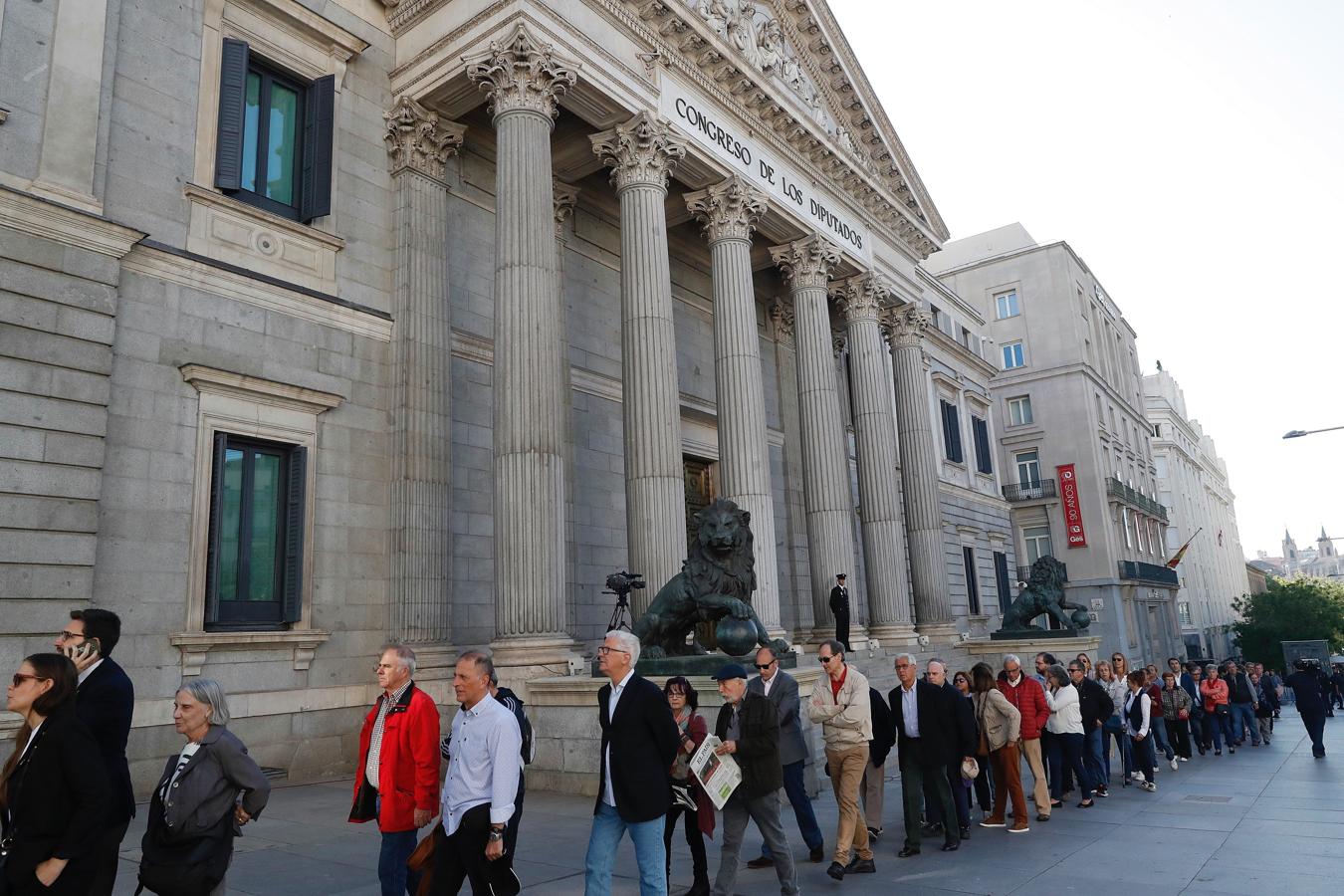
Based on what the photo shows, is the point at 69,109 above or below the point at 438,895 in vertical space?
above

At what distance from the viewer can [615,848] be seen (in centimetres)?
533

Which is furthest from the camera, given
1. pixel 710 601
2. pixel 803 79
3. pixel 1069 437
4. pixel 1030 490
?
pixel 1030 490

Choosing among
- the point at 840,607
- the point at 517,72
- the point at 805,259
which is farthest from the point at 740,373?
the point at 517,72

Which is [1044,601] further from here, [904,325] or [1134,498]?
[1134,498]

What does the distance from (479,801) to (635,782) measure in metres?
0.91

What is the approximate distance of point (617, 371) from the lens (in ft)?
67.6

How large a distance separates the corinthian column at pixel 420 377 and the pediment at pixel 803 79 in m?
5.23

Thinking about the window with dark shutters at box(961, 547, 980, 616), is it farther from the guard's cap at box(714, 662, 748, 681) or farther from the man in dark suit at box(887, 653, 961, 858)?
the guard's cap at box(714, 662, 748, 681)

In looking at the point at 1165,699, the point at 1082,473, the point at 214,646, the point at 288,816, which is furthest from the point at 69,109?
the point at 1082,473

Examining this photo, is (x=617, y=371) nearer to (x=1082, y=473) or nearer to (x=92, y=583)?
(x=92, y=583)

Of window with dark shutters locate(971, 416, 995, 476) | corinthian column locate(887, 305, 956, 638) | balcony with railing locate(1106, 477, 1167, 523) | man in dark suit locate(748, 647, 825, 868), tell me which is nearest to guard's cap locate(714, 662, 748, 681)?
man in dark suit locate(748, 647, 825, 868)

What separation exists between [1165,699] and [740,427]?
8.82 m

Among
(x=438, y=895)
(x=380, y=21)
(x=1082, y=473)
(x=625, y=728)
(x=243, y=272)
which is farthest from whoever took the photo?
(x=1082, y=473)

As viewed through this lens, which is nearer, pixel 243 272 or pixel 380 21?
pixel 243 272
